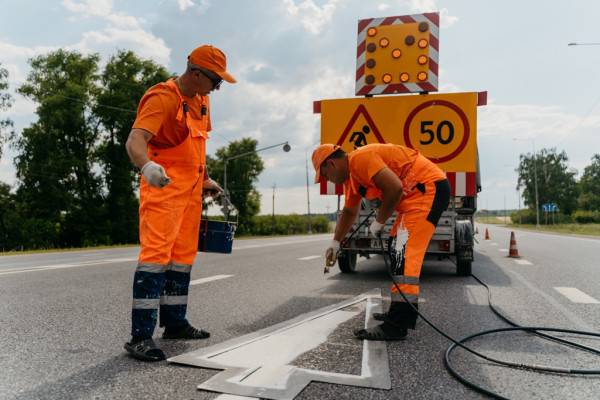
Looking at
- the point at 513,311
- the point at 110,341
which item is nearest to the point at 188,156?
the point at 110,341

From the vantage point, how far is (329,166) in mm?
3625

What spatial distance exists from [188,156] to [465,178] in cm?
436

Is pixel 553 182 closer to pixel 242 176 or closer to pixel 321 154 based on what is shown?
pixel 242 176

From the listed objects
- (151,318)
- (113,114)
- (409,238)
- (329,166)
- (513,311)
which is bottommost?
(513,311)

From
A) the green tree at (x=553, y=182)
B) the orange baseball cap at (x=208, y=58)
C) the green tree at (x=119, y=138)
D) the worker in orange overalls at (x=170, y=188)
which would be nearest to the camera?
the worker in orange overalls at (x=170, y=188)

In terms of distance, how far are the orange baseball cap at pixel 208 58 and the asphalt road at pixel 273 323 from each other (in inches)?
74.9

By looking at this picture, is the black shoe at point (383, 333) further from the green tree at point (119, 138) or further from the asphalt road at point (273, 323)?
the green tree at point (119, 138)

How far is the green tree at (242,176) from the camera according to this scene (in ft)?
203

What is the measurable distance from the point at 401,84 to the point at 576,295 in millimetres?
3489

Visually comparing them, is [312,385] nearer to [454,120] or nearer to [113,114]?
[454,120]

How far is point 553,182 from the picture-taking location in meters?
101

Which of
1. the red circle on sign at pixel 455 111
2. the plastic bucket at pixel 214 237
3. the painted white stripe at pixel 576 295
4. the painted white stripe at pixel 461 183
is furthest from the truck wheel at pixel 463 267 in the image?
the plastic bucket at pixel 214 237

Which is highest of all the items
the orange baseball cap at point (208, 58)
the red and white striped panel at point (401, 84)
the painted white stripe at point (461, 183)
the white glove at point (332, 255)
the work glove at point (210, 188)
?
the red and white striped panel at point (401, 84)

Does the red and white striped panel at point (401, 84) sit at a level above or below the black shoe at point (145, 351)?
above
